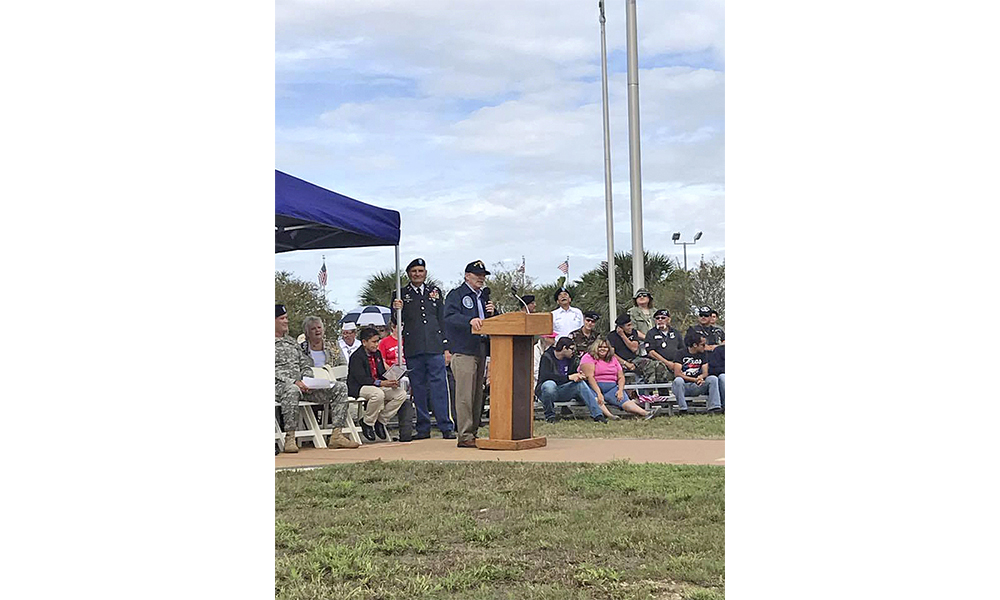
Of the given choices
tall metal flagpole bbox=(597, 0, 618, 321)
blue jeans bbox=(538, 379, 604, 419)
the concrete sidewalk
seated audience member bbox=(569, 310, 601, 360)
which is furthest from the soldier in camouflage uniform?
tall metal flagpole bbox=(597, 0, 618, 321)

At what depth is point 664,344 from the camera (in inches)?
391

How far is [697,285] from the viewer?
827 inches

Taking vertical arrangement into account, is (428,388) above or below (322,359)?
below

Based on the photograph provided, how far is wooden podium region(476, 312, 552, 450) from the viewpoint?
7051mm

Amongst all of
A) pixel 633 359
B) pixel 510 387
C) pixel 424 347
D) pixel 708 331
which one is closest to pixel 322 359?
pixel 424 347

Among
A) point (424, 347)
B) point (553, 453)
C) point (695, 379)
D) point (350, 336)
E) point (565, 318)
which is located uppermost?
point (565, 318)

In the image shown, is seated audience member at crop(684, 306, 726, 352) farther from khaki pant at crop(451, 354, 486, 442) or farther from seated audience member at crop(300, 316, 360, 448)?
seated audience member at crop(300, 316, 360, 448)

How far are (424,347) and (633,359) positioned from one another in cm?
Answer: 276

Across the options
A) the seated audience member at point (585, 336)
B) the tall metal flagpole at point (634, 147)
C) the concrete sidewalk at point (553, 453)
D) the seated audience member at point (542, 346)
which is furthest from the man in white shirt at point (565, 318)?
the tall metal flagpole at point (634, 147)

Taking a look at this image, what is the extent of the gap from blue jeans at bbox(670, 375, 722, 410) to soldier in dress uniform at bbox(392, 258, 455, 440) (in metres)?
2.46

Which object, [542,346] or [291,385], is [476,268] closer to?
[291,385]
